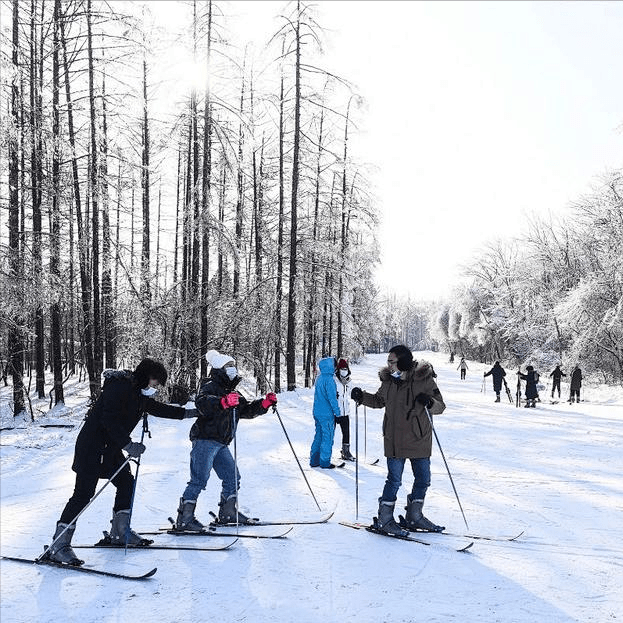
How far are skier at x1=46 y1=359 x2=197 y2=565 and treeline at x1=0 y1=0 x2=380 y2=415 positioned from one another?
8212 mm

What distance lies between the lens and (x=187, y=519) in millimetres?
5371

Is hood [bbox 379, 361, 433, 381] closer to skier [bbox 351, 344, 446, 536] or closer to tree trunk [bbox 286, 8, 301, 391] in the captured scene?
skier [bbox 351, 344, 446, 536]

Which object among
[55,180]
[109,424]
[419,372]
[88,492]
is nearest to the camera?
[109,424]

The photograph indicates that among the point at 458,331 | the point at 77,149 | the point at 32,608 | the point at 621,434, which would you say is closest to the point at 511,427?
the point at 621,434

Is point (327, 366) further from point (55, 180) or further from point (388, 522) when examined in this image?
point (55, 180)

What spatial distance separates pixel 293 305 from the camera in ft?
64.7

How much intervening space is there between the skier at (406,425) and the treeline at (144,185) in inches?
377

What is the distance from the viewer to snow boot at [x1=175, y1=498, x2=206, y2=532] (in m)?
5.34

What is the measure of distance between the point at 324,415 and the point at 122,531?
12.8 ft

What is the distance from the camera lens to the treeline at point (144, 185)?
13820mm

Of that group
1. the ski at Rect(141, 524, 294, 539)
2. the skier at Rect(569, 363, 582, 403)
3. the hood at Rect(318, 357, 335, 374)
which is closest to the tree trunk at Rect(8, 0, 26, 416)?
the hood at Rect(318, 357, 335, 374)

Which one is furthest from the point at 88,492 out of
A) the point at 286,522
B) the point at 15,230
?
the point at 15,230

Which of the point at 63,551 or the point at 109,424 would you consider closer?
the point at 63,551

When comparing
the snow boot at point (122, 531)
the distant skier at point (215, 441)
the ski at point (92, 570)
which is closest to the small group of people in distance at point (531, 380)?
the distant skier at point (215, 441)
